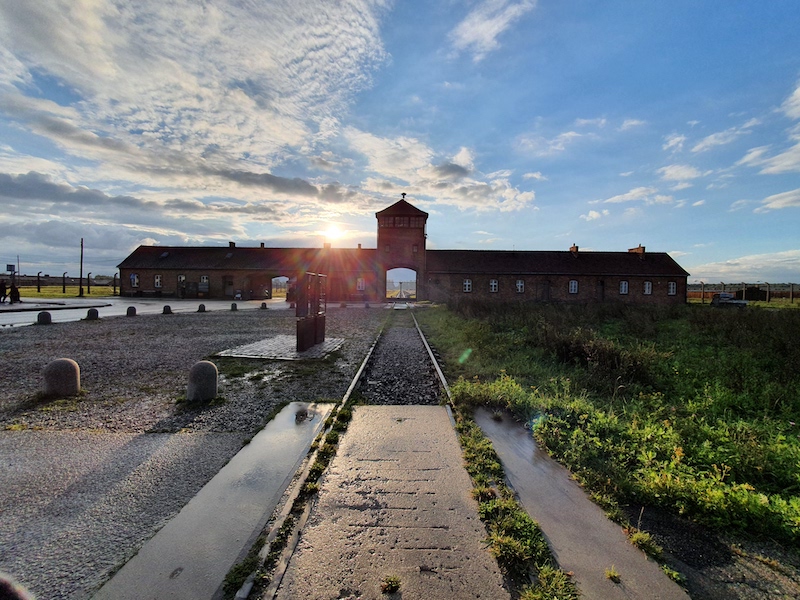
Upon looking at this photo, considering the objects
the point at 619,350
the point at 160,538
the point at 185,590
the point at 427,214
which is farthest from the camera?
the point at 427,214

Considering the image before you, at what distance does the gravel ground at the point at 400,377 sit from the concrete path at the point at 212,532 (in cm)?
243

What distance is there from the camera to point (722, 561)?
105 inches

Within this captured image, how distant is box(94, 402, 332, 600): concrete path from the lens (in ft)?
7.57

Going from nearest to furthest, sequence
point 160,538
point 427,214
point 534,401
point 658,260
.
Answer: point 160,538, point 534,401, point 427,214, point 658,260

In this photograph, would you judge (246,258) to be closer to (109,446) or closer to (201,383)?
(201,383)

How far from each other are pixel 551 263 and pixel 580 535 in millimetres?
42061

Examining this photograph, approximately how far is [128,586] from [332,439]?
7.37ft

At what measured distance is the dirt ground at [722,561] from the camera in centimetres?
240

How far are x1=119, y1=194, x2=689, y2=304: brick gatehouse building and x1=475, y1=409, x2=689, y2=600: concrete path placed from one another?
35327 mm

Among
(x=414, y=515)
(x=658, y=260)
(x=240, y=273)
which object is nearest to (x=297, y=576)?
(x=414, y=515)

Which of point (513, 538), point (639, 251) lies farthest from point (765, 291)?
point (513, 538)

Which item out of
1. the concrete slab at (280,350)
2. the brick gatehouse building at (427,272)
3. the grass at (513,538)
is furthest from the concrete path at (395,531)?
the brick gatehouse building at (427,272)

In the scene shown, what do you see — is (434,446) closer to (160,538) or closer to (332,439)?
(332,439)

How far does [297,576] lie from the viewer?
7.75ft
